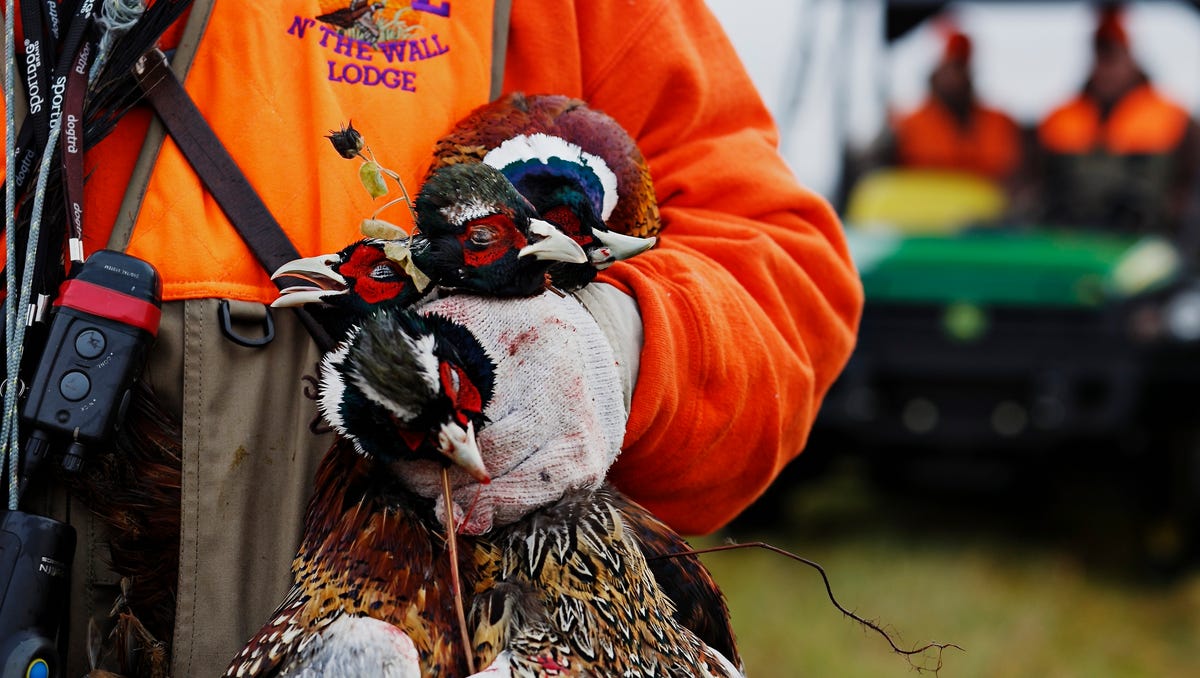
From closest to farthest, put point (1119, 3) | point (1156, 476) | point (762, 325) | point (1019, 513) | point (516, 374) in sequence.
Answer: point (516, 374), point (762, 325), point (1156, 476), point (1019, 513), point (1119, 3)

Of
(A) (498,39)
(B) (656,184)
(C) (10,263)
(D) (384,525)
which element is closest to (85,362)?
(C) (10,263)

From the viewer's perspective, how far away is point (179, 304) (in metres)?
1.60

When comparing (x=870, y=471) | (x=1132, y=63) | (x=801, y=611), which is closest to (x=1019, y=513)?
(x=870, y=471)

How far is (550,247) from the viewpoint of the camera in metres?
1.48

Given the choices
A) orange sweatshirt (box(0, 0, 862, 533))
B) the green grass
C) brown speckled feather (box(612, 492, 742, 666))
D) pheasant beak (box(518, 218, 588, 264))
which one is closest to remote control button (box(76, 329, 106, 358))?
orange sweatshirt (box(0, 0, 862, 533))

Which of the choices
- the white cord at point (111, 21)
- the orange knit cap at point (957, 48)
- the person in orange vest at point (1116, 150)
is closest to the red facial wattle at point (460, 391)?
the white cord at point (111, 21)

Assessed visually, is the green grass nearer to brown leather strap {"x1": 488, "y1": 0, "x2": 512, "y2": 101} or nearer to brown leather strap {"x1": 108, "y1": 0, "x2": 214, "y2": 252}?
brown leather strap {"x1": 488, "y1": 0, "x2": 512, "y2": 101}

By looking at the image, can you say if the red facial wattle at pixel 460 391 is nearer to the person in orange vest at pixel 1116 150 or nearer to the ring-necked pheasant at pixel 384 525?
the ring-necked pheasant at pixel 384 525

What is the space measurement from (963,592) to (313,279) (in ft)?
18.6

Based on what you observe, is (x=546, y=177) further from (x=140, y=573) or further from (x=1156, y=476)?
(x=1156, y=476)

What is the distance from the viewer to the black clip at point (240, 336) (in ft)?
5.23

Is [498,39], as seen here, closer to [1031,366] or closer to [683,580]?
[683,580]

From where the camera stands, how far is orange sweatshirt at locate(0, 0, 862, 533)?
1.66 meters

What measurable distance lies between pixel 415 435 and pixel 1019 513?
760 cm
